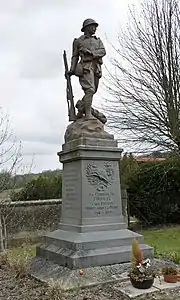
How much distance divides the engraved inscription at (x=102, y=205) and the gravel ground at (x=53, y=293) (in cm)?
143

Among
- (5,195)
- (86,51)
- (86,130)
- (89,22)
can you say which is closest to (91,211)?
(86,130)

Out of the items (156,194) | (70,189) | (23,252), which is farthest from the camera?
(156,194)

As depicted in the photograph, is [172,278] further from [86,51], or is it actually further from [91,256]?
[86,51]

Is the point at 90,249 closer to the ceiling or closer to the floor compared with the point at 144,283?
closer to the ceiling

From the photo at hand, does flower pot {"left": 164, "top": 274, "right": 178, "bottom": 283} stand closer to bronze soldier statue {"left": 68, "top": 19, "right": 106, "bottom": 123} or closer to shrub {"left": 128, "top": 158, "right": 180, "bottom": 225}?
bronze soldier statue {"left": 68, "top": 19, "right": 106, "bottom": 123}

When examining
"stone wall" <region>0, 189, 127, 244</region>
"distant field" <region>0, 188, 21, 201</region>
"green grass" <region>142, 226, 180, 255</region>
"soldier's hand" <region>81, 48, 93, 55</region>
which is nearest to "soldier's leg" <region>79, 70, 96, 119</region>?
"soldier's hand" <region>81, 48, 93, 55</region>

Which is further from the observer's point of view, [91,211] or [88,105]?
[88,105]

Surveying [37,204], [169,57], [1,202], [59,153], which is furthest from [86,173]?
[169,57]

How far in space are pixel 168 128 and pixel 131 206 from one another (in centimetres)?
335

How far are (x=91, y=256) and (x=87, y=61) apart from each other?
330 cm

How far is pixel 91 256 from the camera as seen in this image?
17.5 feet

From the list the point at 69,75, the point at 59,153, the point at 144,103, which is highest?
the point at 144,103

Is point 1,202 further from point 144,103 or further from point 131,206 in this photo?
point 144,103

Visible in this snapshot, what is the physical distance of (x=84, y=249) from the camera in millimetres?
5453
